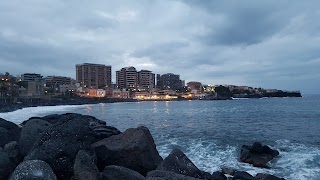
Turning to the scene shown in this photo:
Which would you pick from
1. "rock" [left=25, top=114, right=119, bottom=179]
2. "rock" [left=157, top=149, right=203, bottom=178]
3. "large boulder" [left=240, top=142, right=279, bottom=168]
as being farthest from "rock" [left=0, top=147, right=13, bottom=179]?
"large boulder" [left=240, top=142, right=279, bottom=168]

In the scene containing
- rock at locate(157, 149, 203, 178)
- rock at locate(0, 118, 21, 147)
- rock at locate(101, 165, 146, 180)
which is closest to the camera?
rock at locate(101, 165, 146, 180)

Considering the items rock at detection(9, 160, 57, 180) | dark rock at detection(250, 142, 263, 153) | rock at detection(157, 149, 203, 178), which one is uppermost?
rock at detection(9, 160, 57, 180)

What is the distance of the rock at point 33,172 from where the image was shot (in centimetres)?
562

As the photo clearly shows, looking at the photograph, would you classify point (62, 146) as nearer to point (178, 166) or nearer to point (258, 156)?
point (178, 166)

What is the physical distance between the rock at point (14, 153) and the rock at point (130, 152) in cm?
198

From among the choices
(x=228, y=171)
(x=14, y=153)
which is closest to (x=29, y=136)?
(x=14, y=153)

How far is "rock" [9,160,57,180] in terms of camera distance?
18.4ft

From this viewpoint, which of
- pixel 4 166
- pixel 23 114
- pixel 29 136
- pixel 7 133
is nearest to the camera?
pixel 4 166

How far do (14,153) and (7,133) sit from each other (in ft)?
8.43

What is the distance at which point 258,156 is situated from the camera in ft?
60.5

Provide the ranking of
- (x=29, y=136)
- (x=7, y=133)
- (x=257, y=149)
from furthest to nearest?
(x=257, y=149) → (x=7, y=133) → (x=29, y=136)

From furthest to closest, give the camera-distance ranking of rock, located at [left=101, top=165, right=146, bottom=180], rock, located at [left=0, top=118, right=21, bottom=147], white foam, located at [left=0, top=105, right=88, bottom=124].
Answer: white foam, located at [left=0, top=105, right=88, bottom=124], rock, located at [left=0, top=118, right=21, bottom=147], rock, located at [left=101, top=165, right=146, bottom=180]

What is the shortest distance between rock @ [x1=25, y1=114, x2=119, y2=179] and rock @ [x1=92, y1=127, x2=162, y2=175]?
135cm

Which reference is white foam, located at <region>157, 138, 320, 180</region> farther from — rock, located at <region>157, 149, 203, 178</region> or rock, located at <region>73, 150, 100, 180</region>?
rock, located at <region>73, 150, 100, 180</region>
